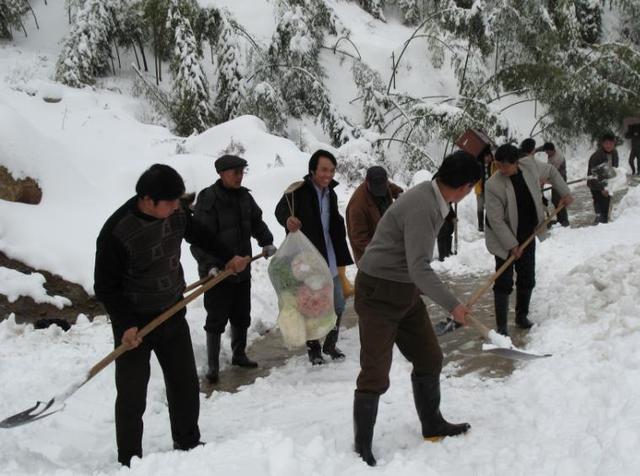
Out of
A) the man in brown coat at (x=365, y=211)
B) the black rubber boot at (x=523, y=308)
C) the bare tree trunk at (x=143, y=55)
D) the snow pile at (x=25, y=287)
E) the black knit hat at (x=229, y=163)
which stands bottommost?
the black rubber boot at (x=523, y=308)

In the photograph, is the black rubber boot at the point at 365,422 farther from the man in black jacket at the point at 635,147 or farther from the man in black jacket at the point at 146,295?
the man in black jacket at the point at 635,147

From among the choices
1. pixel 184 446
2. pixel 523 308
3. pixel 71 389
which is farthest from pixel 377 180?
pixel 71 389

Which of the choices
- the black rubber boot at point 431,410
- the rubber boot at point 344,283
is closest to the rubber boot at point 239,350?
the rubber boot at point 344,283

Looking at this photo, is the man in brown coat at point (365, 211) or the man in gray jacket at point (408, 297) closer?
the man in gray jacket at point (408, 297)

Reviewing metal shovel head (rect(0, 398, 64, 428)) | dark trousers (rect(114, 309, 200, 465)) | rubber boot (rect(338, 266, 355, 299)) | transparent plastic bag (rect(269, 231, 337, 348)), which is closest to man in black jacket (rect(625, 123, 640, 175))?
rubber boot (rect(338, 266, 355, 299))

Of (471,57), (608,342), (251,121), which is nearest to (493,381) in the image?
(608,342)

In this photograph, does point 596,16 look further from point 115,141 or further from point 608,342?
point 608,342

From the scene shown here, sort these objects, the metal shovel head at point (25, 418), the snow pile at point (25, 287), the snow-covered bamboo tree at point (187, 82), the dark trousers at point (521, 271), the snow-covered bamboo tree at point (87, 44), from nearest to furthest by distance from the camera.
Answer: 1. the metal shovel head at point (25, 418)
2. the dark trousers at point (521, 271)
3. the snow pile at point (25, 287)
4. the snow-covered bamboo tree at point (187, 82)
5. the snow-covered bamboo tree at point (87, 44)

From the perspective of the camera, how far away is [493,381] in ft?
11.7

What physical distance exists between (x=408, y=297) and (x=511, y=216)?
1876mm

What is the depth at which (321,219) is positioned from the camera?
13.5ft

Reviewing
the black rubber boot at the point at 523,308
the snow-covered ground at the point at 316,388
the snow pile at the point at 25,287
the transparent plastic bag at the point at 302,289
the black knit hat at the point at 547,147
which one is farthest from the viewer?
the black knit hat at the point at 547,147

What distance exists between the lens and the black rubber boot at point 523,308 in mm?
4406

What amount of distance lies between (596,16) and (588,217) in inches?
435
